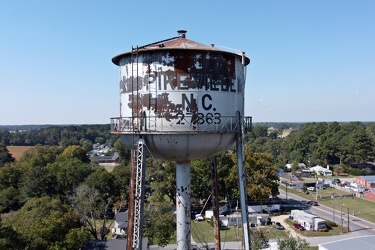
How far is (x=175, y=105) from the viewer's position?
953cm

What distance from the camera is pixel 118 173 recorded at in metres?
37.2

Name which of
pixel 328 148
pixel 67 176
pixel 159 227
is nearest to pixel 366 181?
pixel 328 148

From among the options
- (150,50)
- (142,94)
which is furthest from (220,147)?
(150,50)

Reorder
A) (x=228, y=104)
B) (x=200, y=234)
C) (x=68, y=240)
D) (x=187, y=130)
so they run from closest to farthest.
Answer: (x=187, y=130) → (x=228, y=104) → (x=68, y=240) → (x=200, y=234)

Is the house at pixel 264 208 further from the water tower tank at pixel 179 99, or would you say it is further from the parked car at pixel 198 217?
the water tower tank at pixel 179 99

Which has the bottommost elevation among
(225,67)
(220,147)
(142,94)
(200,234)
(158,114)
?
(200,234)

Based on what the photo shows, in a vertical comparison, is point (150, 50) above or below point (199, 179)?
above

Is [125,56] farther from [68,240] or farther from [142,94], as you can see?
[68,240]

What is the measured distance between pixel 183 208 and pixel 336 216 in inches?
1185

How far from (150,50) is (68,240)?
13598 mm

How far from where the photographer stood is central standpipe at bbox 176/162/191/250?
11.3 meters

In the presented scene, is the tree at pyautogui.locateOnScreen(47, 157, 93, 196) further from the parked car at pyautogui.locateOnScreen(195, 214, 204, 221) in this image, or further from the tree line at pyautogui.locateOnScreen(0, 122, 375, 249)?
the parked car at pyautogui.locateOnScreen(195, 214, 204, 221)

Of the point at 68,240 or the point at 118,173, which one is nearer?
the point at 68,240

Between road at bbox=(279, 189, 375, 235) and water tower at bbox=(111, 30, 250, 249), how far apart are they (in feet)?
85.8
